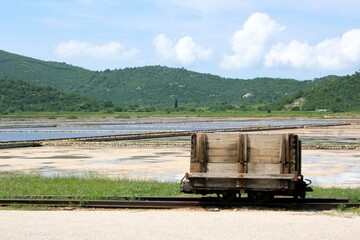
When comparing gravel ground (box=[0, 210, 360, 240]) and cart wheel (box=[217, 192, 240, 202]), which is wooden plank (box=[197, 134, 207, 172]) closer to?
cart wheel (box=[217, 192, 240, 202])

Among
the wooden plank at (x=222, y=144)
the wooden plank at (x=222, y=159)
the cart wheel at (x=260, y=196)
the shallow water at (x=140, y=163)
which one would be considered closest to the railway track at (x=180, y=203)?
the cart wheel at (x=260, y=196)

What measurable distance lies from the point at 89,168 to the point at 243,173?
16818 millimetres

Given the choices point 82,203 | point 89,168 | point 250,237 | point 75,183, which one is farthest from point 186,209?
point 89,168

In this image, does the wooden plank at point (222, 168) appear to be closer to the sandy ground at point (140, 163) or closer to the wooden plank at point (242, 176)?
the wooden plank at point (242, 176)

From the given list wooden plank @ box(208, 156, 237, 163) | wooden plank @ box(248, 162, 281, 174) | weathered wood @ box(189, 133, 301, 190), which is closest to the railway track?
weathered wood @ box(189, 133, 301, 190)

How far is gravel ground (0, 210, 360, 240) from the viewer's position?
544 inches

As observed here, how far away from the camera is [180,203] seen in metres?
17.9

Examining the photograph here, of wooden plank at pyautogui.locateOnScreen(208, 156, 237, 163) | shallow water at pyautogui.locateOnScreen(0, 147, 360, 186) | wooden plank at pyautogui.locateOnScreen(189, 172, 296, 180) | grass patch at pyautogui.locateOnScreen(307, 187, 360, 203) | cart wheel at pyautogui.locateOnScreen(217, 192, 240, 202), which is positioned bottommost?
shallow water at pyautogui.locateOnScreen(0, 147, 360, 186)

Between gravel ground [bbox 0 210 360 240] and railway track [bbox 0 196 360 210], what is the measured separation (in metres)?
0.63

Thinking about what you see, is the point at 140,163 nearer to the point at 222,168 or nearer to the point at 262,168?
the point at 222,168

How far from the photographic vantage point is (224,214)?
1658 cm

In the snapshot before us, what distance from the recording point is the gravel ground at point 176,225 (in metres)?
13.8

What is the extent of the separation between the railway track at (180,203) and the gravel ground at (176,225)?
63 centimetres

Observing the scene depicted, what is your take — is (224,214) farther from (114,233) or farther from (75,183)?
(75,183)
